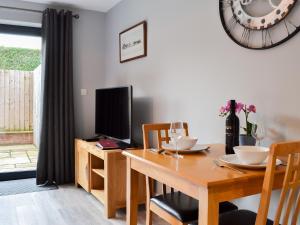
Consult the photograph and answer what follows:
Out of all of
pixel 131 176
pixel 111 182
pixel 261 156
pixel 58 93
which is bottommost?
pixel 111 182

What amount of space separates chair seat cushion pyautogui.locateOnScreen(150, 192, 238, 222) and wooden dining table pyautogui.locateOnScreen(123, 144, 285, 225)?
0.28m

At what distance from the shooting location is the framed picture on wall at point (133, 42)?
3393 millimetres

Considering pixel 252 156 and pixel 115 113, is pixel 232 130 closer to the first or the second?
pixel 252 156

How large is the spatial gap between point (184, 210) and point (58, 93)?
2791 millimetres

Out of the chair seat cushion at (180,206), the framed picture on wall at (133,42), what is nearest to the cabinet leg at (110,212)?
the chair seat cushion at (180,206)

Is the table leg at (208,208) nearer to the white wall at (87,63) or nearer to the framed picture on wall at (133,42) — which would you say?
the framed picture on wall at (133,42)

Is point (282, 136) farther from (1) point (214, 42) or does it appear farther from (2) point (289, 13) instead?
(1) point (214, 42)

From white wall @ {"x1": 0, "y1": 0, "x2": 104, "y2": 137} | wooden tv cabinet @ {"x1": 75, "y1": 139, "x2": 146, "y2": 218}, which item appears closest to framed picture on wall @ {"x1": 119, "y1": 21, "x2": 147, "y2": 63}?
white wall @ {"x1": 0, "y1": 0, "x2": 104, "y2": 137}

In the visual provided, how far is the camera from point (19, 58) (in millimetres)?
4211

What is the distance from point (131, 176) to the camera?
6.25ft

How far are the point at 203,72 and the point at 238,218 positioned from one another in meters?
1.30

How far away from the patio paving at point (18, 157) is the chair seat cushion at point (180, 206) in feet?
9.47

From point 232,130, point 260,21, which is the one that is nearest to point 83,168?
point 232,130

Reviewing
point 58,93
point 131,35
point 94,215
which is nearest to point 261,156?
point 94,215
